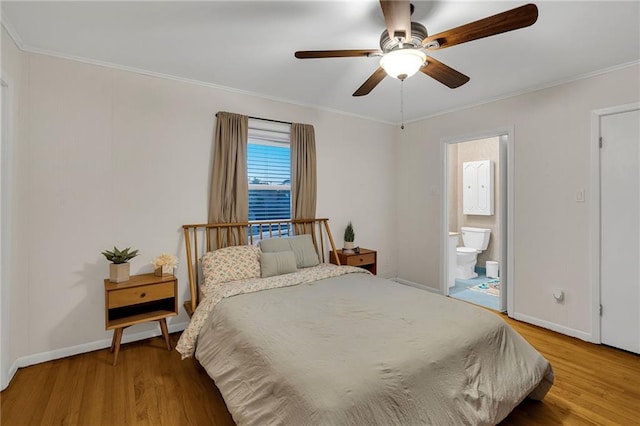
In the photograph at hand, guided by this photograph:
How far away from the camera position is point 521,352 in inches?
76.2

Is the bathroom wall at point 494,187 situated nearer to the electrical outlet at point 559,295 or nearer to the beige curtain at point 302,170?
the electrical outlet at point 559,295

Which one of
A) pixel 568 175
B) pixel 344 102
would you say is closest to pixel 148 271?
pixel 344 102

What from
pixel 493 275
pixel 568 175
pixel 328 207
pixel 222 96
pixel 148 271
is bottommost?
pixel 493 275

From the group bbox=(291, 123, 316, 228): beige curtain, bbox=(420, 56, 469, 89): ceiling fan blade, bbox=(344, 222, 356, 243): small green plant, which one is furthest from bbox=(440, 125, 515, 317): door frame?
bbox=(291, 123, 316, 228): beige curtain

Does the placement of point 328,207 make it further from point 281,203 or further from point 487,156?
point 487,156

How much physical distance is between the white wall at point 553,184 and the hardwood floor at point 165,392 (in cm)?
56

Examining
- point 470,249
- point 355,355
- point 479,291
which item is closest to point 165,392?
point 355,355

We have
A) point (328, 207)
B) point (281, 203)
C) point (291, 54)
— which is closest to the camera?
point (291, 54)

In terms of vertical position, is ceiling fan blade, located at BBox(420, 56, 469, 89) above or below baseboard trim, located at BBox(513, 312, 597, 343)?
above

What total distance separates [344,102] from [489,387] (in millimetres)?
3213

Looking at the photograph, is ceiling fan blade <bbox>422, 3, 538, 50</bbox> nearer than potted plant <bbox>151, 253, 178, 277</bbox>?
Yes

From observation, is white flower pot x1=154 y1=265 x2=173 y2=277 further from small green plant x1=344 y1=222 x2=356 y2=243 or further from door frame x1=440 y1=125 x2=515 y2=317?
door frame x1=440 y1=125 x2=515 y2=317

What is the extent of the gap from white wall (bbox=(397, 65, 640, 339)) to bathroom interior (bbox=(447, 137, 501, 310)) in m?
1.51

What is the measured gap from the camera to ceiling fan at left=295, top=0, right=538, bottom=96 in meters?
1.48
